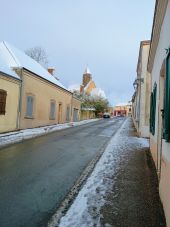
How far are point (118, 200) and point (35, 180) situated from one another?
2.28m

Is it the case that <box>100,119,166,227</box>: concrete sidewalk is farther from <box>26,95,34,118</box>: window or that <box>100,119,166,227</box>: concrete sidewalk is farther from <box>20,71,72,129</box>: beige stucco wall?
<box>26,95,34,118</box>: window

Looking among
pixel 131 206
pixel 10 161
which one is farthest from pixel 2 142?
pixel 131 206

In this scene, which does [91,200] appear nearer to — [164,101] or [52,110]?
[164,101]

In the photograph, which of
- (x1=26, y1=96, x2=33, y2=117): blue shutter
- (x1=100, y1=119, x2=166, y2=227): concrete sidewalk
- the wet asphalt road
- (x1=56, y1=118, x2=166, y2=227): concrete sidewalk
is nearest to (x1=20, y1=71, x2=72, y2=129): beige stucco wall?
(x1=26, y1=96, x2=33, y2=117): blue shutter

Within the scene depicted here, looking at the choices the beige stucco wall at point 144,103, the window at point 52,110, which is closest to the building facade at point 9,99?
the window at point 52,110

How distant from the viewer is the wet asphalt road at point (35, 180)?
4547mm

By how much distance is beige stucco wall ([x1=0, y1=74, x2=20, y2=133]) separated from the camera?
1692 cm

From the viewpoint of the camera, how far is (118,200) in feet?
17.6

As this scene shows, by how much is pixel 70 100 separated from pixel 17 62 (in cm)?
1341

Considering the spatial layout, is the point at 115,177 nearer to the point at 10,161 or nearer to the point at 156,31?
the point at 10,161

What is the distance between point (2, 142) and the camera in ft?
43.1

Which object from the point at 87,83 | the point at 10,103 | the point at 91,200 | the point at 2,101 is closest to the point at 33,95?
the point at 10,103

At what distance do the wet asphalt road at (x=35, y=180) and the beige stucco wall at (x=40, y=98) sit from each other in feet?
29.6

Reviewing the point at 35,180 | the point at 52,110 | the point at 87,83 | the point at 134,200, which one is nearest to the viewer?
the point at 134,200
